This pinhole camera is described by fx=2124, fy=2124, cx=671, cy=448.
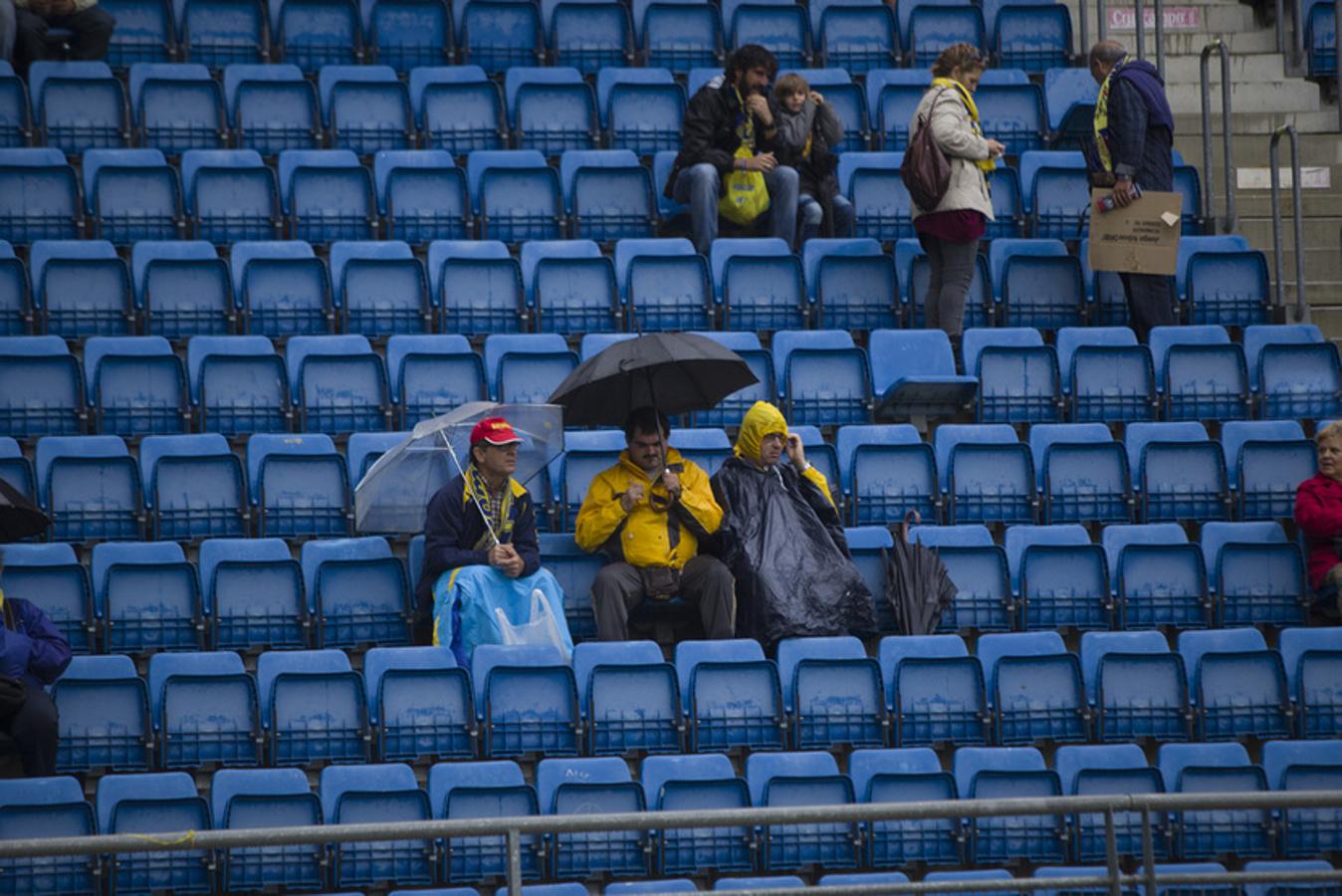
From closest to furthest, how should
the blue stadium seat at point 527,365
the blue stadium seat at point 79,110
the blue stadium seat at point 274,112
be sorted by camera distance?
the blue stadium seat at point 527,365 < the blue stadium seat at point 79,110 < the blue stadium seat at point 274,112

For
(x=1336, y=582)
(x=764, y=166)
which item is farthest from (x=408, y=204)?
(x=1336, y=582)

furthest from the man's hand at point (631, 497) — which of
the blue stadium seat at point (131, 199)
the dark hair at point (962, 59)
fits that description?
the blue stadium seat at point (131, 199)

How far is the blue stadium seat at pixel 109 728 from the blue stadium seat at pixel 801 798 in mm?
2371

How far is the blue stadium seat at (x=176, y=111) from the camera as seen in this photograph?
1186cm

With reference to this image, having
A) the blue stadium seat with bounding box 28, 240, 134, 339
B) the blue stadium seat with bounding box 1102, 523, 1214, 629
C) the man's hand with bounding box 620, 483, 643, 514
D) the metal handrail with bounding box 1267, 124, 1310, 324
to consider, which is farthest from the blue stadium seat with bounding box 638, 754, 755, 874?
the metal handrail with bounding box 1267, 124, 1310, 324

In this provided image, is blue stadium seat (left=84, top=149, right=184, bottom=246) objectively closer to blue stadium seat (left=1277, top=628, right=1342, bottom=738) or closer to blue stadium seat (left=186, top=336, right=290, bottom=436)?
blue stadium seat (left=186, top=336, right=290, bottom=436)

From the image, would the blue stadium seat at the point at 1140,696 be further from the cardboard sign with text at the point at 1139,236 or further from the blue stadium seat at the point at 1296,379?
the cardboard sign with text at the point at 1139,236

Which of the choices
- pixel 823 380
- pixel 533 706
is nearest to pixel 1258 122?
pixel 823 380

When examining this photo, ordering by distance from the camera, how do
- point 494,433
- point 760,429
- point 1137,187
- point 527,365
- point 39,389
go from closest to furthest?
point 494,433 → point 760,429 → point 39,389 → point 527,365 → point 1137,187

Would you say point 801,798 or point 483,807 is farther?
point 801,798

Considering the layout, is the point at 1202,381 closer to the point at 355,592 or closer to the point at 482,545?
the point at 482,545

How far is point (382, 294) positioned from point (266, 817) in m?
3.69

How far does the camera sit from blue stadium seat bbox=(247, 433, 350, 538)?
9.50 meters

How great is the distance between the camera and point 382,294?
35.2ft
